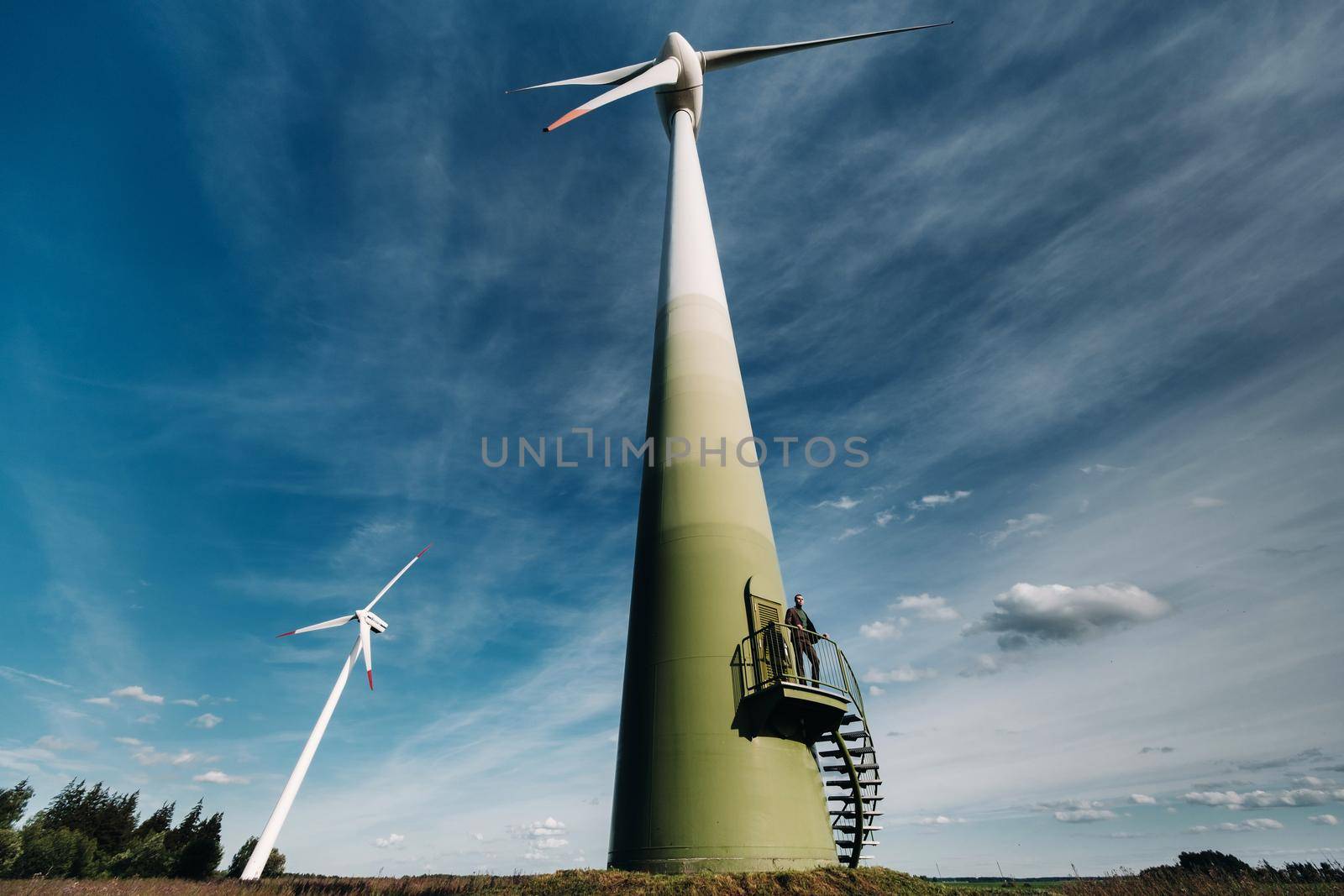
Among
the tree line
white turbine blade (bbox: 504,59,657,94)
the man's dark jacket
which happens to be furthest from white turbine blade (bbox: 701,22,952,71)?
the tree line

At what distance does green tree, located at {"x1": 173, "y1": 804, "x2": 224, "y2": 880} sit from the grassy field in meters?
55.7

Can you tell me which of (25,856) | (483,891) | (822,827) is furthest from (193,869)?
(822,827)

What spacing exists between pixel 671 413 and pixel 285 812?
120ft

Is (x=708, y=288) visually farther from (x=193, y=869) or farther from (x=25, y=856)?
(x=193, y=869)

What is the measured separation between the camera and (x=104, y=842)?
67.8 metres

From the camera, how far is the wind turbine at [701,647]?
11.6 m

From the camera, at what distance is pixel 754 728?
41.3 feet

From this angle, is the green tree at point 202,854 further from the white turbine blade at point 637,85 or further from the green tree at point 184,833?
the white turbine blade at point 637,85

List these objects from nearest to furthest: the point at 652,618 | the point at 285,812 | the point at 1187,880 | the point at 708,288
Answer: the point at 652,618
the point at 1187,880
the point at 708,288
the point at 285,812

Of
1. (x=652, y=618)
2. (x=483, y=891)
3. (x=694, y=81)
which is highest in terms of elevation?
(x=694, y=81)

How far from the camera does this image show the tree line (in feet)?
164

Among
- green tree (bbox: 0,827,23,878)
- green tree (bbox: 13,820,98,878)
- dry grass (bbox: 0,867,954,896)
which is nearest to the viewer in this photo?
dry grass (bbox: 0,867,954,896)

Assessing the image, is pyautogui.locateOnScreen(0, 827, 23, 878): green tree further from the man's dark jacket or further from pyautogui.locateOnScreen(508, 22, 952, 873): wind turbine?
the man's dark jacket

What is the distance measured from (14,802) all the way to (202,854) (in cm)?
1732
